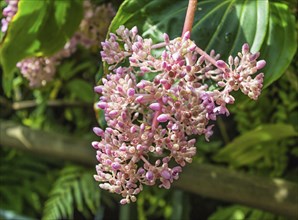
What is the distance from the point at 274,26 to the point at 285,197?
44cm

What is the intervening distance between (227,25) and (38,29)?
28 centimetres

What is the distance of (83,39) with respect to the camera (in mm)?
1116

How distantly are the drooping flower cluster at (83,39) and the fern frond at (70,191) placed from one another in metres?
0.48

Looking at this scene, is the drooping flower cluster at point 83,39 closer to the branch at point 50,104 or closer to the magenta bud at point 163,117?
the magenta bud at point 163,117

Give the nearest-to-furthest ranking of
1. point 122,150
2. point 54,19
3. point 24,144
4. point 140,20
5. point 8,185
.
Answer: point 122,150 → point 140,20 → point 54,19 → point 24,144 → point 8,185

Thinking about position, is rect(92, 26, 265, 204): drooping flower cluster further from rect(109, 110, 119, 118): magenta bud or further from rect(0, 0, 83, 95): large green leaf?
rect(0, 0, 83, 95): large green leaf

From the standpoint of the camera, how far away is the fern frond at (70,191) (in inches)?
60.2

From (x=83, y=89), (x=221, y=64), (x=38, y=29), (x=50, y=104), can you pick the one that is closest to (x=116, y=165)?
(x=221, y=64)

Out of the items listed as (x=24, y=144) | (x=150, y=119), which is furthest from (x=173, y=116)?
(x=24, y=144)

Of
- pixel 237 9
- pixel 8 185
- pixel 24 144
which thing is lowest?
pixel 8 185

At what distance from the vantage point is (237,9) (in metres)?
0.87

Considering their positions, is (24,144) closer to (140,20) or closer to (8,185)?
(8,185)

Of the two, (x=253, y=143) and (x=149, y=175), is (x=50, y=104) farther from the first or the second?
(x=149, y=175)

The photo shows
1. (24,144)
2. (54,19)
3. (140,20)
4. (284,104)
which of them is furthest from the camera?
(24,144)
